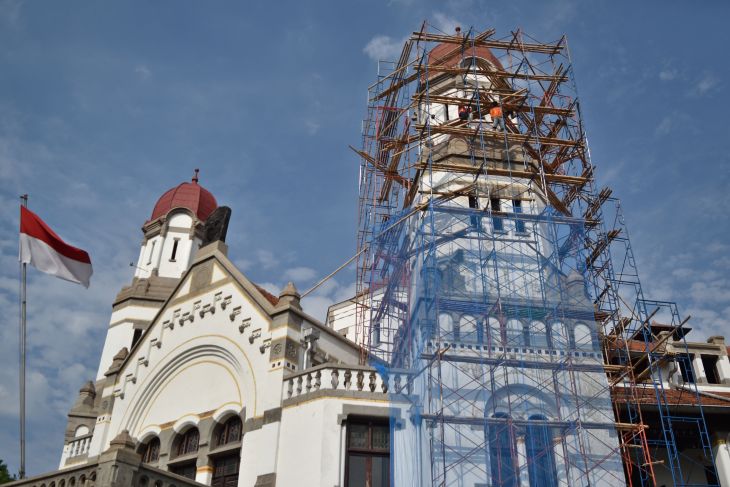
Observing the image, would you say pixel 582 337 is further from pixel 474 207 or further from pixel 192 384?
pixel 192 384

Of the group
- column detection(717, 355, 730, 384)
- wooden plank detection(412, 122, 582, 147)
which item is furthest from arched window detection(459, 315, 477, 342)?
column detection(717, 355, 730, 384)

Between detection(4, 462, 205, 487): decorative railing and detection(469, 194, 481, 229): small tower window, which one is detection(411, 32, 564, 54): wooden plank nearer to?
detection(469, 194, 481, 229): small tower window

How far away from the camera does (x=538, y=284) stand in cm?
2416

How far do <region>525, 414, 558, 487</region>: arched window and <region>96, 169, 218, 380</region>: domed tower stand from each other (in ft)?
68.8

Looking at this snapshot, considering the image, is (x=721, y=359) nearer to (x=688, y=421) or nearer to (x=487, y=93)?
(x=688, y=421)

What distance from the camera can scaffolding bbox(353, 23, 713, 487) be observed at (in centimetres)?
2053

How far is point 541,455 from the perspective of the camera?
20484 mm

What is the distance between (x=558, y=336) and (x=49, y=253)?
56.9ft

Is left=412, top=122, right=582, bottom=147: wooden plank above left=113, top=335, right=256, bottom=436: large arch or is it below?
above

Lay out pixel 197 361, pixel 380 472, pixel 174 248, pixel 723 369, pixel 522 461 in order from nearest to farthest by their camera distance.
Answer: pixel 380 472 → pixel 522 461 → pixel 197 361 → pixel 723 369 → pixel 174 248

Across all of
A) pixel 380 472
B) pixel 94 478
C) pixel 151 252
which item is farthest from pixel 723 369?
pixel 151 252

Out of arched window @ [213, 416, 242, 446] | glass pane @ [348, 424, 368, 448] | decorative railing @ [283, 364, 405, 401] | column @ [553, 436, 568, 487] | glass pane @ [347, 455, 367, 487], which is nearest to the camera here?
glass pane @ [347, 455, 367, 487]

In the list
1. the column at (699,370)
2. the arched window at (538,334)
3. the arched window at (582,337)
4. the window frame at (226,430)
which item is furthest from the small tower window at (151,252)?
the column at (699,370)

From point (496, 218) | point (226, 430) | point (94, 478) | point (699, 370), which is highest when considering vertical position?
point (496, 218)
